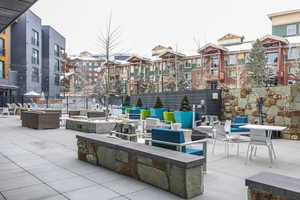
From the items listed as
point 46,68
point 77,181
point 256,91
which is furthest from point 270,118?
point 46,68

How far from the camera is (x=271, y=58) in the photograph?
26.6 m

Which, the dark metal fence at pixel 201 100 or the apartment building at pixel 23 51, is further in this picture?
the apartment building at pixel 23 51

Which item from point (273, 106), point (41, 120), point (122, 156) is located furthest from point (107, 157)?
point (41, 120)

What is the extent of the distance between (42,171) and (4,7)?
2.82 metres

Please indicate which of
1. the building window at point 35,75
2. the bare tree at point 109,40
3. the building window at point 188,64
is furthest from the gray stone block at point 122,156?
the building window at point 188,64

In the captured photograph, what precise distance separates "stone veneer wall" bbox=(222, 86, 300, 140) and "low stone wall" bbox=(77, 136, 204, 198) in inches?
259

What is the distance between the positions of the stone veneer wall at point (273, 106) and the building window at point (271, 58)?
18.9 meters

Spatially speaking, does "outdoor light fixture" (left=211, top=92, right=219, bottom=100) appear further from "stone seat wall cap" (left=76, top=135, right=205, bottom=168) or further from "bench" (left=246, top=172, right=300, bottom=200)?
"bench" (left=246, top=172, right=300, bottom=200)

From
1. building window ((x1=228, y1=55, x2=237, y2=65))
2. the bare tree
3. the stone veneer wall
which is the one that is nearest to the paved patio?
the stone veneer wall

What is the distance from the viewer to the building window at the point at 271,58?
85.7ft

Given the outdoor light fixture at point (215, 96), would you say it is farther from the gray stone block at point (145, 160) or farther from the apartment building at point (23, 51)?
the apartment building at point (23, 51)

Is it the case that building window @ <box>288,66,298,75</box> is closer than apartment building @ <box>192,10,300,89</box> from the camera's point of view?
Yes

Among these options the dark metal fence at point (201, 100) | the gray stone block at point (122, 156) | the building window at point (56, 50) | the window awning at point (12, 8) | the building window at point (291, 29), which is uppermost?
the building window at point (291, 29)

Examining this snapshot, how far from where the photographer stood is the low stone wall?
10.1 feet
